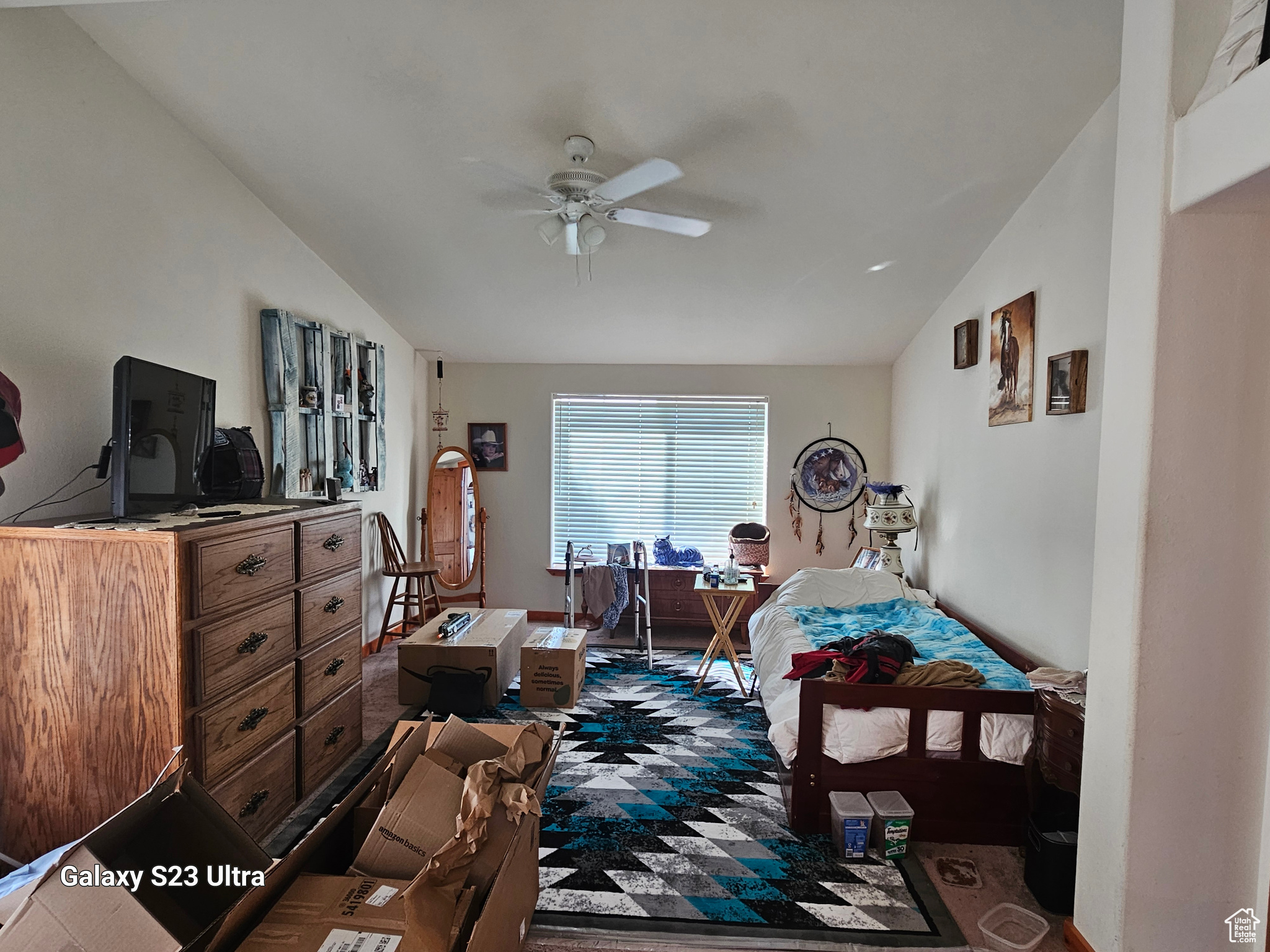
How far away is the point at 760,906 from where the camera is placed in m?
2.09

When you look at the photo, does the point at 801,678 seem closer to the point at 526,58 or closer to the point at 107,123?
the point at 526,58

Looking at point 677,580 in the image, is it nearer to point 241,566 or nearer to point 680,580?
point 680,580

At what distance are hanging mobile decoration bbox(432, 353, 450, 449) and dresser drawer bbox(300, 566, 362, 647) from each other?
8.87 ft

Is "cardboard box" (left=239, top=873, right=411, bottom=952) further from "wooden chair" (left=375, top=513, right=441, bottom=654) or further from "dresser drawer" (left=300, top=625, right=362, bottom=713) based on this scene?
"wooden chair" (left=375, top=513, right=441, bottom=654)

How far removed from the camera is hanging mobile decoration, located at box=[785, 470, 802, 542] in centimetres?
540

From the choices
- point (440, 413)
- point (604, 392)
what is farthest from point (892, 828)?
point (440, 413)

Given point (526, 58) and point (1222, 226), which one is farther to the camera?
point (526, 58)

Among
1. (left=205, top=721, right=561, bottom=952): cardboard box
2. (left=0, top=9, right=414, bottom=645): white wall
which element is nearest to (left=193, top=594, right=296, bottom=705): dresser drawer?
(left=205, top=721, right=561, bottom=952): cardboard box

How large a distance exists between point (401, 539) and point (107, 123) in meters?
3.34

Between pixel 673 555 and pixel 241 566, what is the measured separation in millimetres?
3592

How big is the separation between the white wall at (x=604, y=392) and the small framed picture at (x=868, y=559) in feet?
1.57

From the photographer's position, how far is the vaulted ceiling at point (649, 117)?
2248mm

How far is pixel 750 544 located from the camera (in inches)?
205

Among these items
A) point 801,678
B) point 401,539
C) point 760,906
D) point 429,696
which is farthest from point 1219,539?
point 401,539
